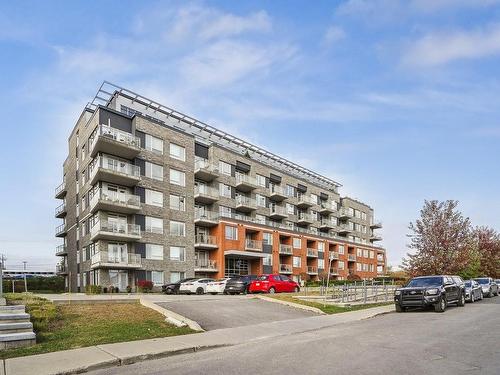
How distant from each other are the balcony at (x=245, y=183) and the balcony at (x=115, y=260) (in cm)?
1807

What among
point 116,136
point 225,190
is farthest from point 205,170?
point 116,136

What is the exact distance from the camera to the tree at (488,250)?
4941 cm

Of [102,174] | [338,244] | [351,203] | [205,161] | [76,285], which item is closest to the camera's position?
[102,174]

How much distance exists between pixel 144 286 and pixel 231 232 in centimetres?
1407

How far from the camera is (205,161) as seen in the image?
167 feet

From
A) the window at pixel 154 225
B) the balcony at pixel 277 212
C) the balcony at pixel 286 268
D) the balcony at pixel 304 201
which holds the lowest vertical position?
the balcony at pixel 286 268

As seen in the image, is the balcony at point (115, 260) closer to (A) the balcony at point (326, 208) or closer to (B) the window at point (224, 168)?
(B) the window at point (224, 168)

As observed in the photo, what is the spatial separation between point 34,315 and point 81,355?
4087 millimetres

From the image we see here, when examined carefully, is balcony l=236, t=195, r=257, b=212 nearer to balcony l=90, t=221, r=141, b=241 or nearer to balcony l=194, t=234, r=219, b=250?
balcony l=194, t=234, r=219, b=250

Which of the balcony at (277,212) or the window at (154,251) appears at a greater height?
the balcony at (277,212)

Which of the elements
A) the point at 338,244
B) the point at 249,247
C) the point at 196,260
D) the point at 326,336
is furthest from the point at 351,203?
the point at 326,336

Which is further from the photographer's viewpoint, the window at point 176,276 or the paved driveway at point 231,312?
the window at point 176,276

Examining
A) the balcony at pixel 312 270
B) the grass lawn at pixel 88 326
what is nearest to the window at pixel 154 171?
the grass lawn at pixel 88 326

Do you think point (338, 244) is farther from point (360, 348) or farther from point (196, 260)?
point (360, 348)
